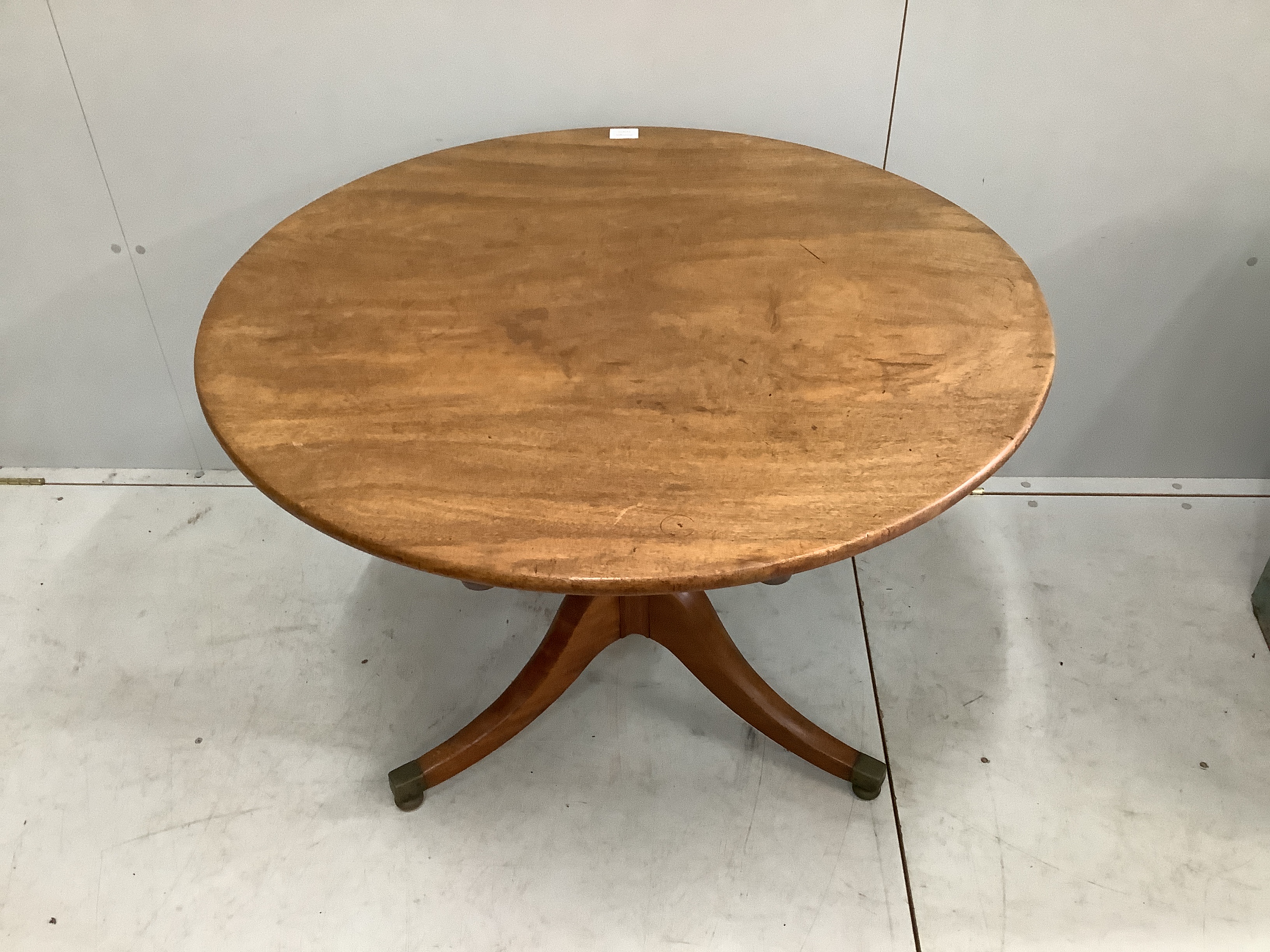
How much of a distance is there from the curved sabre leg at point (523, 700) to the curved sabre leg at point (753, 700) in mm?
89

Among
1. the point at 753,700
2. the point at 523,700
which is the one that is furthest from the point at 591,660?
the point at 753,700

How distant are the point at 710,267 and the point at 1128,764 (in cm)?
104

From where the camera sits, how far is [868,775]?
1.41 m

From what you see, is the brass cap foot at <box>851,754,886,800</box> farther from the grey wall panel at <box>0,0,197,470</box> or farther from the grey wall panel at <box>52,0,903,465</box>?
the grey wall panel at <box>0,0,197,470</box>

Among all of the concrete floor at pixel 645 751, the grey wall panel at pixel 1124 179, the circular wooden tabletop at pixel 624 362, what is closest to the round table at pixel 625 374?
the circular wooden tabletop at pixel 624 362

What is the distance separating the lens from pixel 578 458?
0.90 metres

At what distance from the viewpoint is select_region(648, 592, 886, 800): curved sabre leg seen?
1388 millimetres

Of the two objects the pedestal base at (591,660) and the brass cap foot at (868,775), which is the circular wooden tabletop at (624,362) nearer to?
the pedestal base at (591,660)

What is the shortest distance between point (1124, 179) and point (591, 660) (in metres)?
1.21

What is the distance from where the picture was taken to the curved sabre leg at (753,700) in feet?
4.55

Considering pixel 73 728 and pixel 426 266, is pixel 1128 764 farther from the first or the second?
pixel 73 728

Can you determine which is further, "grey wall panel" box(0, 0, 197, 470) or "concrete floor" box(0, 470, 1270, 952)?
"grey wall panel" box(0, 0, 197, 470)

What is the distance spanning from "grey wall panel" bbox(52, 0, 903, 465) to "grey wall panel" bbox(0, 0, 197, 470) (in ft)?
0.22

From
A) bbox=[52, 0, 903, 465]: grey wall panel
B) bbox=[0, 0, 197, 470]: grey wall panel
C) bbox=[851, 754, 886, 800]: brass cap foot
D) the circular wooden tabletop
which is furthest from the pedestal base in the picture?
bbox=[0, 0, 197, 470]: grey wall panel
